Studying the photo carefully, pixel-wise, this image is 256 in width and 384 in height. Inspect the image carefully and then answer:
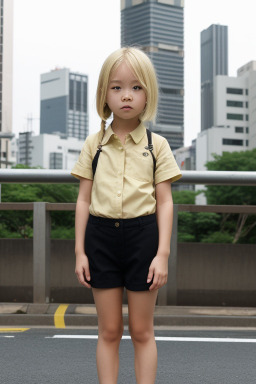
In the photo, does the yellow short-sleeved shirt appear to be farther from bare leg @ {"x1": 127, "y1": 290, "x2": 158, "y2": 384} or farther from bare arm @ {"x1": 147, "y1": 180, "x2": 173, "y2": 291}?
bare leg @ {"x1": 127, "y1": 290, "x2": 158, "y2": 384}

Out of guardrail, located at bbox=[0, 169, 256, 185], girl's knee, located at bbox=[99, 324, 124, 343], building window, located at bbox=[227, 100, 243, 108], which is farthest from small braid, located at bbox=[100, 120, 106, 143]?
building window, located at bbox=[227, 100, 243, 108]

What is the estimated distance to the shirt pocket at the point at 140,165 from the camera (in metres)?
2.67

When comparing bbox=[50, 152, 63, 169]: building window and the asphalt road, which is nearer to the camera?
the asphalt road

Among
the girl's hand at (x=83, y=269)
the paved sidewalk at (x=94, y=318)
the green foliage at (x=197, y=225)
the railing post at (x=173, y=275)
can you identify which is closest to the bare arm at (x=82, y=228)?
the girl's hand at (x=83, y=269)

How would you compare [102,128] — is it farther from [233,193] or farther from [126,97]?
[233,193]

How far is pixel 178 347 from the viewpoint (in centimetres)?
419

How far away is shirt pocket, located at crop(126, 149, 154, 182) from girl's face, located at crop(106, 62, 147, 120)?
165mm

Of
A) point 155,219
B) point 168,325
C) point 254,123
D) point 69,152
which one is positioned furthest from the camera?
point 69,152

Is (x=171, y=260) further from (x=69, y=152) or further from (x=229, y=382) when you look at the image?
(x=69, y=152)

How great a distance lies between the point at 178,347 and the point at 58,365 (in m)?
0.86

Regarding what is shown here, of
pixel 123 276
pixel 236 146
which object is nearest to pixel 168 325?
pixel 123 276

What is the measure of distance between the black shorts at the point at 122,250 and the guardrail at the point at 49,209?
8.02 feet

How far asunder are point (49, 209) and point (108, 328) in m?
2.77

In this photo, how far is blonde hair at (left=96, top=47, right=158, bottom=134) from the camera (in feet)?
8.73
